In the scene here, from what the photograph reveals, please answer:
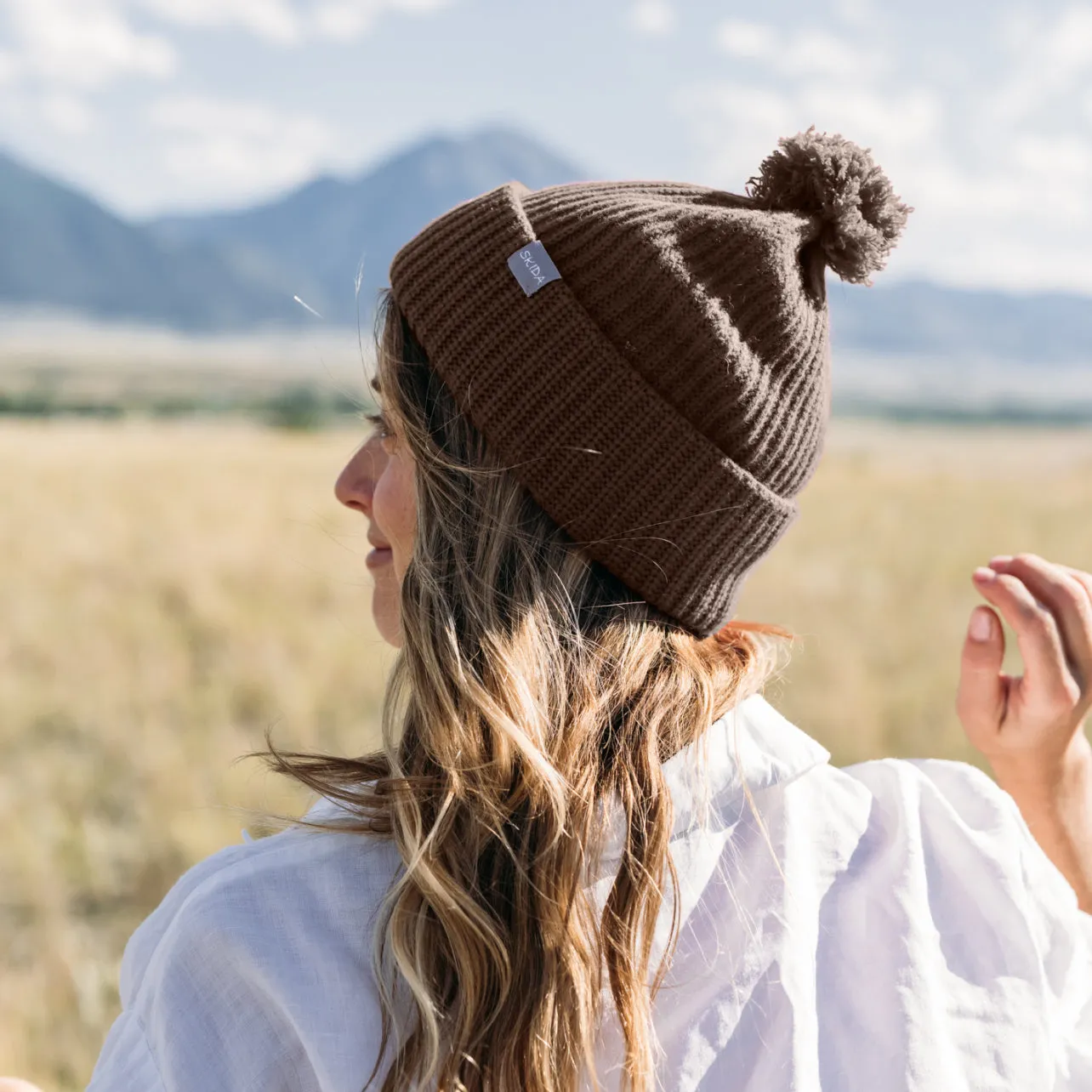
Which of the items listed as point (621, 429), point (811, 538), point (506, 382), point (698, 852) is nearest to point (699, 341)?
point (621, 429)

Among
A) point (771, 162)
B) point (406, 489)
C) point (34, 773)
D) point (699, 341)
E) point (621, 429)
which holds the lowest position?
point (34, 773)

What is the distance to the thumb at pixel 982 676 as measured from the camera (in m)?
1.63

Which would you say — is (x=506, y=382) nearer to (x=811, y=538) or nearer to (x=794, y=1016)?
(x=794, y=1016)

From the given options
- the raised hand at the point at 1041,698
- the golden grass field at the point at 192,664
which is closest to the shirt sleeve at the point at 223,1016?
the golden grass field at the point at 192,664

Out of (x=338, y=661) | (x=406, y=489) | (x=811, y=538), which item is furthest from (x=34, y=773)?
(x=811, y=538)

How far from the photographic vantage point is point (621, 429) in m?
1.38

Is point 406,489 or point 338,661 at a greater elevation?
point 406,489

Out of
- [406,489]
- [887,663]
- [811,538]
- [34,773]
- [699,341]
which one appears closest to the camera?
[699,341]

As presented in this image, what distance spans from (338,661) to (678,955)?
4.90 metres

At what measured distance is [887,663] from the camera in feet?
21.0

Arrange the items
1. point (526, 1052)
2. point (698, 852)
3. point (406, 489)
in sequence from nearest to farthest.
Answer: point (526, 1052) < point (698, 852) < point (406, 489)

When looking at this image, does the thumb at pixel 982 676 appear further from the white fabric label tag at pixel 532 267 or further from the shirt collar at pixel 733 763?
the white fabric label tag at pixel 532 267

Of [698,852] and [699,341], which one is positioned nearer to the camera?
[698,852]

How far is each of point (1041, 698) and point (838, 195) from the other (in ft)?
2.62
